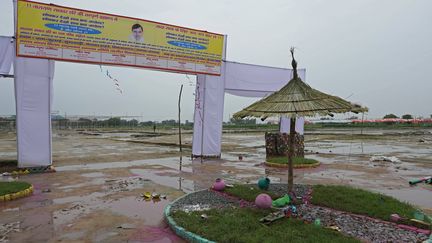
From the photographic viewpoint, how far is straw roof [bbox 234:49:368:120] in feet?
21.0

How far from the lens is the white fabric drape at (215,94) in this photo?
627 inches

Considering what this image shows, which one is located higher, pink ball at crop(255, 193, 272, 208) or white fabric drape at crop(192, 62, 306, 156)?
white fabric drape at crop(192, 62, 306, 156)

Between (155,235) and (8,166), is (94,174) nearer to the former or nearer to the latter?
(8,166)

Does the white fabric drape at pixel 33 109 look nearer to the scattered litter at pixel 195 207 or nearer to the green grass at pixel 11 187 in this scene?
the green grass at pixel 11 187

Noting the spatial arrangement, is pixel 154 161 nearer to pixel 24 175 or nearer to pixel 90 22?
pixel 24 175

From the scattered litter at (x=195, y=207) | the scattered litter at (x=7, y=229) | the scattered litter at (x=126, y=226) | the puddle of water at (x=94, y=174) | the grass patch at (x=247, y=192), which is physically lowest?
the puddle of water at (x=94, y=174)

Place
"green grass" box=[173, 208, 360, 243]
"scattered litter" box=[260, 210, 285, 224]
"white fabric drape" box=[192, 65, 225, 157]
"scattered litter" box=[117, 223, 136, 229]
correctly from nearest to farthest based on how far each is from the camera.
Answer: "green grass" box=[173, 208, 360, 243], "scattered litter" box=[260, 210, 285, 224], "scattered litter" box=[117, 223, 136, 229], "white fabric drape" box=[192, 65, 225, 157]

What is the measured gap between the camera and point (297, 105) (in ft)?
21.7

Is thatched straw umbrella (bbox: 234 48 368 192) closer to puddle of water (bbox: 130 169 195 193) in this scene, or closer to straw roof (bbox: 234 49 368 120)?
straw roof (bbox: 234 49 368 120)

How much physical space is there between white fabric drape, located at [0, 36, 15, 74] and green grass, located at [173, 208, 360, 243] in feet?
30.3

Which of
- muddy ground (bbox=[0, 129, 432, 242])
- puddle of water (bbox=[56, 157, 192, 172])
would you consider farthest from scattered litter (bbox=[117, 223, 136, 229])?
puddle of water (bbox=[56, 157, 192, 172])

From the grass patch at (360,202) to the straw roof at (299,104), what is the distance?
6.01 ft

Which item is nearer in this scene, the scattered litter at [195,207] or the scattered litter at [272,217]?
the scattered litter at [272,217]

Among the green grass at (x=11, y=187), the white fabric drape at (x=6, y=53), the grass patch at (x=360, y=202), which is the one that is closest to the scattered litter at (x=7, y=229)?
the green grass at (x=11, y=187)
